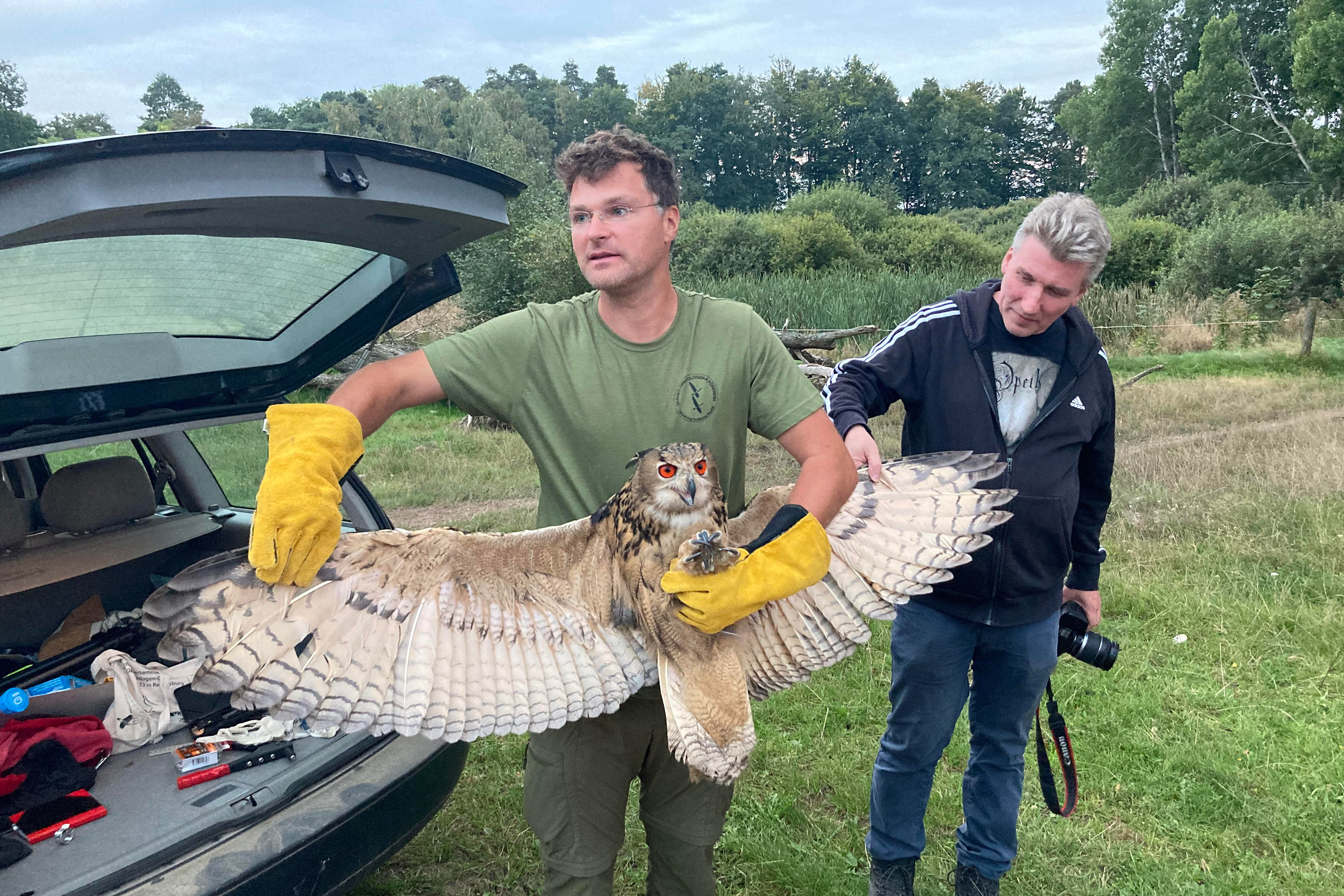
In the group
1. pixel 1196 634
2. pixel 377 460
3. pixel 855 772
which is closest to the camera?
pixel 855 772

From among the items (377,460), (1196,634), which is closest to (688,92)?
(377,460)

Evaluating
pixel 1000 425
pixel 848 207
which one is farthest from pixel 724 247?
pixel 1000 425

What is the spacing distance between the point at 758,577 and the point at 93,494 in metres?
3.06

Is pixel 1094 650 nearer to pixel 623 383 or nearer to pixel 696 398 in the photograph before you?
pixel 696 398

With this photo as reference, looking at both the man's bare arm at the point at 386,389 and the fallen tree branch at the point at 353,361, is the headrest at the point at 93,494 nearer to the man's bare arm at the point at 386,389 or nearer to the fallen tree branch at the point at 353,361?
the man's bare arm at the point at 386,389

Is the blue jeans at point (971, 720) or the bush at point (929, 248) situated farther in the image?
the bush at point (929, 248)

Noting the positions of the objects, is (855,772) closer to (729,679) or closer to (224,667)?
(729,679)

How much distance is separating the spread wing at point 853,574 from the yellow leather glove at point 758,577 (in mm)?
360

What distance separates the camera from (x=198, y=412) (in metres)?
2.82

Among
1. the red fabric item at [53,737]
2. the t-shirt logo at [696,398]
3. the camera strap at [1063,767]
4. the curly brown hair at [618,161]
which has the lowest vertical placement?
the camera strap at [1063,767]

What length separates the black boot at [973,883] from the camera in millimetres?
2855

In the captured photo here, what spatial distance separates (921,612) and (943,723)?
0.40m

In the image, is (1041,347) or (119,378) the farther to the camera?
(1041,347)

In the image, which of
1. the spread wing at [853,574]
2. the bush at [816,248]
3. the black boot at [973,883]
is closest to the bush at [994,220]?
the bush at [816,248]
